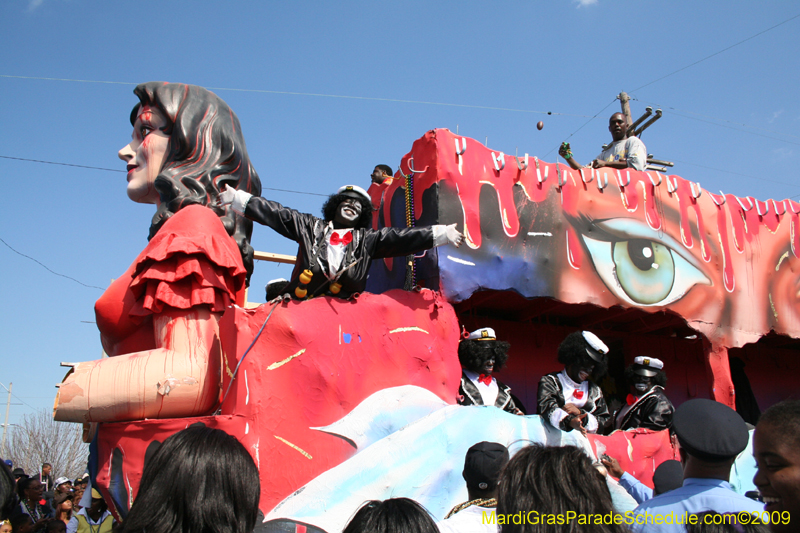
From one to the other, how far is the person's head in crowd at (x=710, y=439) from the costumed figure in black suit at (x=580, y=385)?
8.02ft

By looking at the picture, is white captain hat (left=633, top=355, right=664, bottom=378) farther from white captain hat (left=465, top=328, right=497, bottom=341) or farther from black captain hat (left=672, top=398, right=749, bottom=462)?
black captain hat (left=672, top=398, right=749, bottom=462)

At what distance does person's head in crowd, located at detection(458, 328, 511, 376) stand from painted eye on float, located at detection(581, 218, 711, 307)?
122 cm

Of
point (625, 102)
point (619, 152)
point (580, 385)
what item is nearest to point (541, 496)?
point (580, 385)

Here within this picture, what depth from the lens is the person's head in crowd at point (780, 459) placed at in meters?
1.59

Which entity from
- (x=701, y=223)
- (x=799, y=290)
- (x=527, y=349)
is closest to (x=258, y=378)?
(x=527, y=349)

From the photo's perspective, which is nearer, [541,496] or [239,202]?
[541,496]

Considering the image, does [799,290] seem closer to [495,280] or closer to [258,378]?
[495,280]

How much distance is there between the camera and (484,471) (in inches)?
97.1

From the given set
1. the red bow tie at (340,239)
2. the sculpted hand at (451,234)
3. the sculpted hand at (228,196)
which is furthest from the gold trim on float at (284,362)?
the sculpted hand at (451,234)

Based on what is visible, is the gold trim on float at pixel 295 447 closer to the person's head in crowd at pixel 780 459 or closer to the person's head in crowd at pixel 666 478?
the person's head in crowd at pixel 666 478

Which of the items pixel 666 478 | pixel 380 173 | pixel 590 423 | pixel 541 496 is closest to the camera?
pixel 541 496

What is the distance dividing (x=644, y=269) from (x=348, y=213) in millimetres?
3084

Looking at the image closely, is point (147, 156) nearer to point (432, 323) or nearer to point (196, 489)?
point (432, 323)

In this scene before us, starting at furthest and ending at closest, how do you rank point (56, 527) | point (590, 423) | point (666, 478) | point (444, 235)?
1. point (590, 423)
2. point (444, 235)
3. point (56, 527)
4. point (666, 478)
